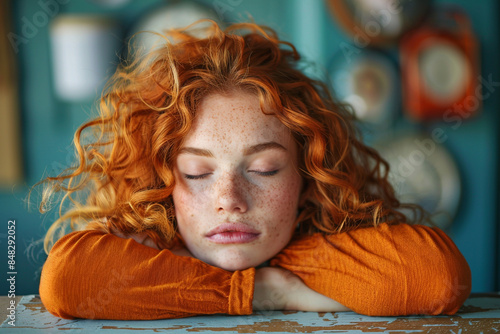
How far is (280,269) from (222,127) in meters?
0.27

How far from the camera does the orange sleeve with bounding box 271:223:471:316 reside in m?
0.75

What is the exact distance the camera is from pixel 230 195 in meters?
0.78

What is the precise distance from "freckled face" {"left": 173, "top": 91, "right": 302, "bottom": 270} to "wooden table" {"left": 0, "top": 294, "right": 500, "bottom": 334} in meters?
0.12

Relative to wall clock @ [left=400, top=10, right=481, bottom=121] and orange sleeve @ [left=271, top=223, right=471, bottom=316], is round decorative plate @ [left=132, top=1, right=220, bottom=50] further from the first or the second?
orange sleeve @ [left=271, top=223, right=471, bottom=316]

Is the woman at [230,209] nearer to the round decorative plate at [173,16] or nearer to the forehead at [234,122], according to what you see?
the forehead at [234,122]

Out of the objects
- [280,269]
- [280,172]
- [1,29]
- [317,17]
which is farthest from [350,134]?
[1,29]

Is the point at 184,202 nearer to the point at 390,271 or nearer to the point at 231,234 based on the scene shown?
the point at 231,234

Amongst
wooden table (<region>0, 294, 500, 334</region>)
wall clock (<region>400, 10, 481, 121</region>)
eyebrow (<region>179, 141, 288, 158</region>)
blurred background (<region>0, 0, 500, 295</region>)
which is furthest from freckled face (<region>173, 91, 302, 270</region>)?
wall clock (<region>400, 10, 481, 121</region>)

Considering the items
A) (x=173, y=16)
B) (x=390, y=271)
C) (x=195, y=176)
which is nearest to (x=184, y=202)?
(x=195, y=176)

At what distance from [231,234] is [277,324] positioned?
0.17 metres

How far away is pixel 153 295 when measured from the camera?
735 millimetres

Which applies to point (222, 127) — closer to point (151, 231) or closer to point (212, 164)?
point (212, 164)

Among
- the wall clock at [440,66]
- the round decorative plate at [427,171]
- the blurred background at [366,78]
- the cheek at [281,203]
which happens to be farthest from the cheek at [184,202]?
the wall clock at [440,66]

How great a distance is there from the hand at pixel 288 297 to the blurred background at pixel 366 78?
1374mm
